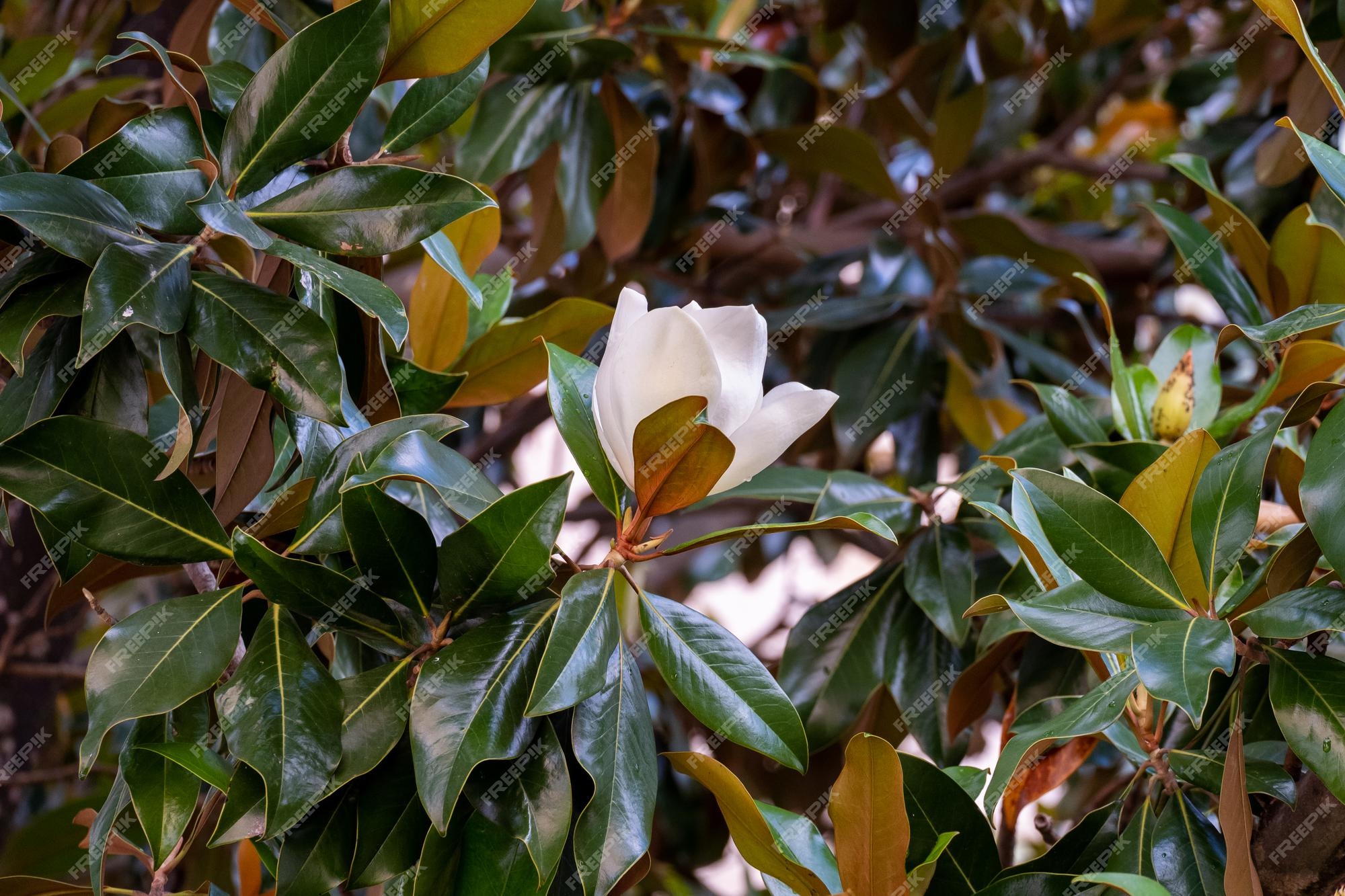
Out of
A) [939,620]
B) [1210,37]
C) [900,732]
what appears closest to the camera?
[939,620]

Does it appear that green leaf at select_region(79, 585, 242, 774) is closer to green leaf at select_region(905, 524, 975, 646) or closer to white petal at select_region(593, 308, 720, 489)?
white petal at select_region(593, 308, 720, 489)

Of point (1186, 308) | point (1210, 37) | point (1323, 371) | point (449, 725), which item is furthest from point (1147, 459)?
point (1210, 37)

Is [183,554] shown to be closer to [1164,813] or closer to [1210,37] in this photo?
[1164,813]

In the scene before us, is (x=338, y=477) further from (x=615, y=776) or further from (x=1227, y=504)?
(x=1227, y=504)

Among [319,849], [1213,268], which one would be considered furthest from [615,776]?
[1213,268]

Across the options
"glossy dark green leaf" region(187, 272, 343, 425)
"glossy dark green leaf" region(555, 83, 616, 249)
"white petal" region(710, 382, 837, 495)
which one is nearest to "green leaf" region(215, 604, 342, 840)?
"glossy dark green leaf" region(187, 272, 343, 425)
